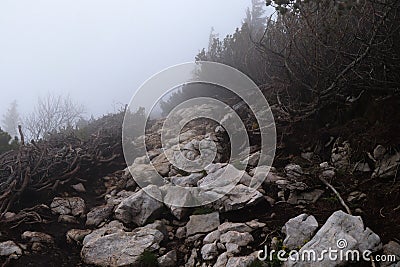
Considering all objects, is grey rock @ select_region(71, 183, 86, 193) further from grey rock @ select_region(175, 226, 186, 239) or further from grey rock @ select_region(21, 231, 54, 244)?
grey rock @ select_region(175, 226, 186, 239)

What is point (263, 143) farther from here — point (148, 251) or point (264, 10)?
point (264, 10)

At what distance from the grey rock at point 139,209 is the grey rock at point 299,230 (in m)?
1.54

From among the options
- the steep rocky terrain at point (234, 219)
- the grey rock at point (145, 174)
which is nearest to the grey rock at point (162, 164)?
the grey rock at point (145, 174)

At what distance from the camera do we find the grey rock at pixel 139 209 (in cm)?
392

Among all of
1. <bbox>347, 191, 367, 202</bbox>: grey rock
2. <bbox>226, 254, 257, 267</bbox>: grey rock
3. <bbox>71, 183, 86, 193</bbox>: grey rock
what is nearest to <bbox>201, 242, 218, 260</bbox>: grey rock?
<bbox>226, 254, 257, 267</bbox>: grey rock

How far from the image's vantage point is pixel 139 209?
398cm

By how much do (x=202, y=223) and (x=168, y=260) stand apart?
22.8 inches

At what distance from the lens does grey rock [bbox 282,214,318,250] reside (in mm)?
2875

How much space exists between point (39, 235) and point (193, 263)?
1884 mm

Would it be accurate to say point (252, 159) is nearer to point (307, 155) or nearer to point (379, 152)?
point (307, 155)

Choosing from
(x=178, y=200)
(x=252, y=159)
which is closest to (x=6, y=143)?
(x=178, y=200)

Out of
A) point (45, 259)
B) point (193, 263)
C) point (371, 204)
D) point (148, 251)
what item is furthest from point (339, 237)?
point (45, 259)

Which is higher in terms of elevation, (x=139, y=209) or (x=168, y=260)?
(x=139, y=209)

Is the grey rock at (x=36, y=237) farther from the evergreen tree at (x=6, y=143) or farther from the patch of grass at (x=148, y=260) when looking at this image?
the evergreen tree at (x=6, y=143)
